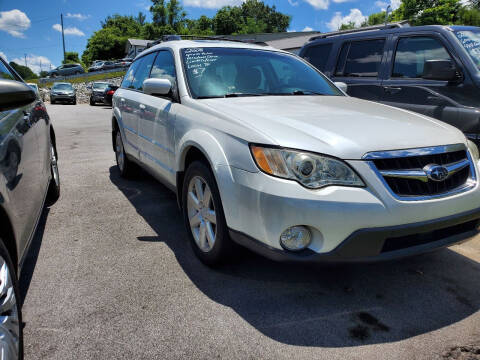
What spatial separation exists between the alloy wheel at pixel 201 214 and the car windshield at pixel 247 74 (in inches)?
30.8

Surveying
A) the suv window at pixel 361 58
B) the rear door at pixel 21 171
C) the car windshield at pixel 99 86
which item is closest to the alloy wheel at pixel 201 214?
the rear door at pixel 21 171

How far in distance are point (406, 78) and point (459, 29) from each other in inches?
30.4

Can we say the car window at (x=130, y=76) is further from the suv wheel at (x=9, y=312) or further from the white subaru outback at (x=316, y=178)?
the suv wheel at (x=9, y=312)

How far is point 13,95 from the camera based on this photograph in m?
1.78

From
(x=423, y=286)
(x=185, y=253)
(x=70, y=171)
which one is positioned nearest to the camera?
(x=423, y=286)

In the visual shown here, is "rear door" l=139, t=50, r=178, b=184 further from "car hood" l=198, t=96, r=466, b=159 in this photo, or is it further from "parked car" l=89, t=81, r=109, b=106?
"parked car" l=89, t=81, r=109, b=106

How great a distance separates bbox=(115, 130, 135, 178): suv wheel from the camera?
5523 mm

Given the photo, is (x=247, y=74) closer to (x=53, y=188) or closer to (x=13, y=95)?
(x=13, y=95)

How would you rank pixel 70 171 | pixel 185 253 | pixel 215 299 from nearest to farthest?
pixel 215 299, pixel 185 253, pixel 70 171

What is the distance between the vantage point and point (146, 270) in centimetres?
307

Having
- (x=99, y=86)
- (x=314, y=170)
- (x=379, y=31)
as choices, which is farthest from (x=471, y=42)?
(x=99, y=86)

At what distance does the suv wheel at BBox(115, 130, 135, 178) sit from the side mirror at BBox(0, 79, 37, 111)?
11.8 ft

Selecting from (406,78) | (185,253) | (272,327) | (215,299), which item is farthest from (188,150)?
(406,78)

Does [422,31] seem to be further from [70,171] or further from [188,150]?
[70,171]
